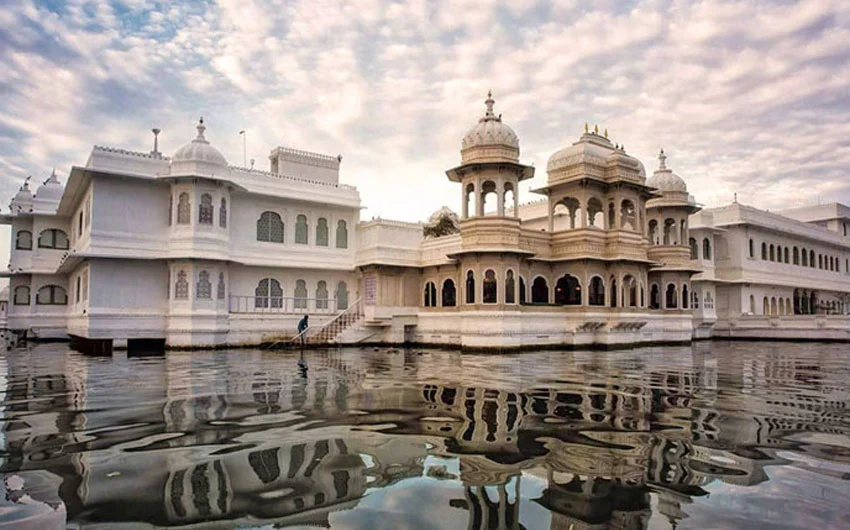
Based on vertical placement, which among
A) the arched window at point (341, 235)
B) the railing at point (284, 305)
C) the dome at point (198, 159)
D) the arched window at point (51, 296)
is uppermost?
the dome at point (198, 159)

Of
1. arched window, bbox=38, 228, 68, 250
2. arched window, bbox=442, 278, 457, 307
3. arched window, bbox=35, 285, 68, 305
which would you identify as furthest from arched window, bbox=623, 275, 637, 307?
arched window, bbox=38, 228, 68, 250

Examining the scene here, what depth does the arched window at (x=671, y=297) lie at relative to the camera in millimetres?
30344

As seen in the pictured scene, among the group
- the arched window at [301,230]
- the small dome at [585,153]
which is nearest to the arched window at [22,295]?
the arched window at [301,230]

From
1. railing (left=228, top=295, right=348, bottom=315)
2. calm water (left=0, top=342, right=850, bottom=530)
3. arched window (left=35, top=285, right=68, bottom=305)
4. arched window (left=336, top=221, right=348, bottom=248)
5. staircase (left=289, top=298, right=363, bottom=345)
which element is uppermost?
arched window (left=336, top=221, right=348, bottom=248)

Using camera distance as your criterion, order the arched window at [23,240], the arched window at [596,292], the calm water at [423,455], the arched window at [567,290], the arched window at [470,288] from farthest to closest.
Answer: the arched window at [23,240], the arched window at [596,292], the arched window at [567,290], the arched window at [470,288], the calm water at [423,455]

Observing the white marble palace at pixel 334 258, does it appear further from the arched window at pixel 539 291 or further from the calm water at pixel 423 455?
the calm water at pixel 423 455

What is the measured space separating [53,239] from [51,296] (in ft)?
9.83

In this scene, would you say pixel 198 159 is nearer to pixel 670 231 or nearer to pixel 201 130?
pixel 201 130

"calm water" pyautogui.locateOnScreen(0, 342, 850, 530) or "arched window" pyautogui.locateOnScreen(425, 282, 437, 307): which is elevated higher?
"arched window" pyautogui.locateOnScreen(425, 282, 437, 307)

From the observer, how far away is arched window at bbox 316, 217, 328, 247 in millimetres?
27750

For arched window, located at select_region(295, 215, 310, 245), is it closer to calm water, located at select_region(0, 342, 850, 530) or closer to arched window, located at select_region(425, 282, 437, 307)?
arched window, located at select_region(425, 282, 437, 307)

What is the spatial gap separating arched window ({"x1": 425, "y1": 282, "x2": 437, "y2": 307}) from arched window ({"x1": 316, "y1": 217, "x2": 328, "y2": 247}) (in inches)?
199

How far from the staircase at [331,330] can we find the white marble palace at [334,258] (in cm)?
8

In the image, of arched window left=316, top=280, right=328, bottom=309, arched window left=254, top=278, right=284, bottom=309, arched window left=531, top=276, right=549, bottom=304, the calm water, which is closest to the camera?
the calm water
